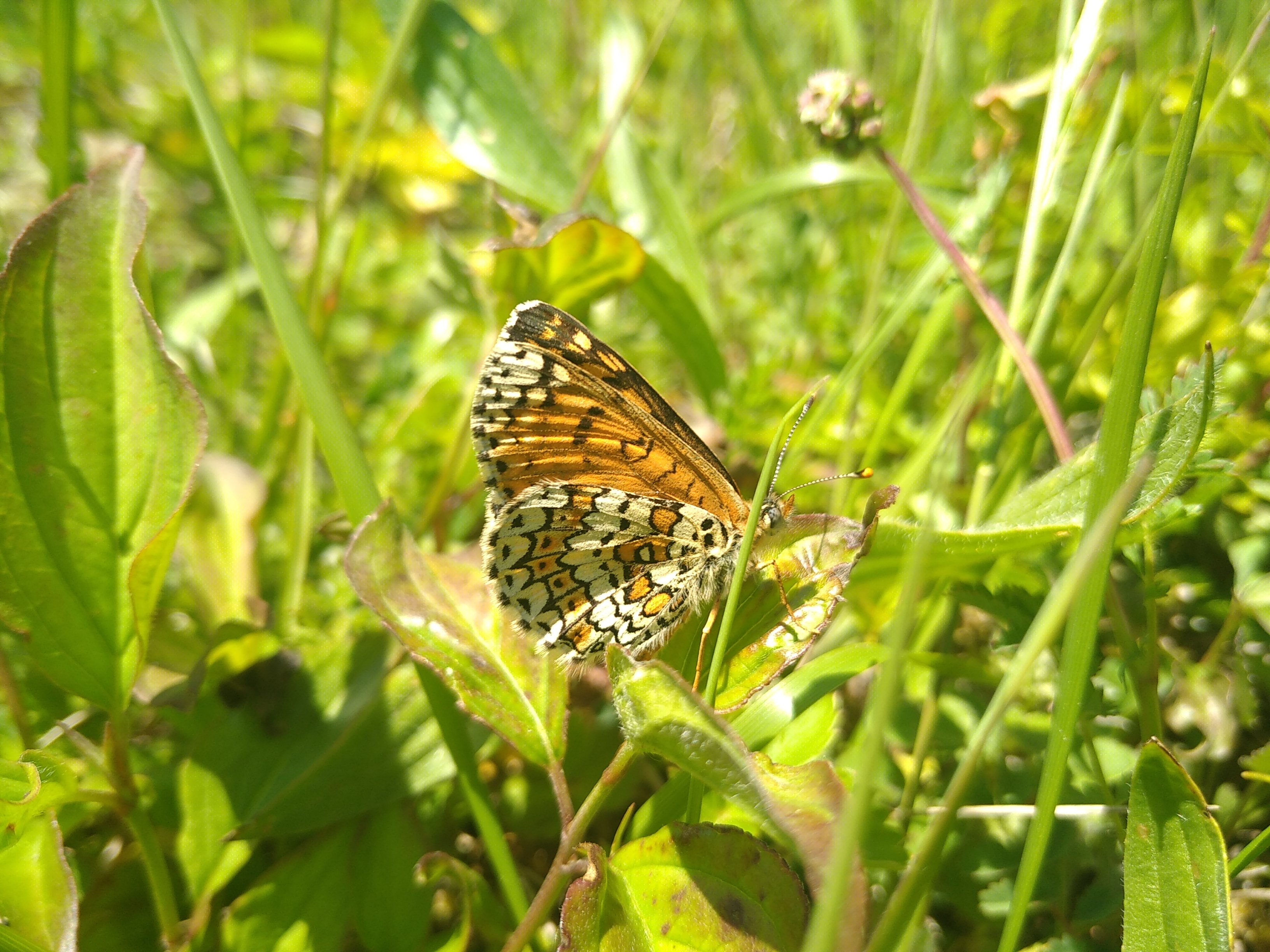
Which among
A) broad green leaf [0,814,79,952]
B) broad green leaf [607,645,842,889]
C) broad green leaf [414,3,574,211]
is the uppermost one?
broad green leaf [414,3,574,211]

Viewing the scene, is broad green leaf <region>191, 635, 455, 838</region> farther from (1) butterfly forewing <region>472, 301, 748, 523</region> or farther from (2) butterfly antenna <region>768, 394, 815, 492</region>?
(2) butterfly antenna <region>768, 394, 815, 492</region>

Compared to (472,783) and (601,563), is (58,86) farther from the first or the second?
(472,783)

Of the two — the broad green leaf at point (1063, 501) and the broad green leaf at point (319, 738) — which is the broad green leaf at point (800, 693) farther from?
the broad green leaf at point (319, 738)

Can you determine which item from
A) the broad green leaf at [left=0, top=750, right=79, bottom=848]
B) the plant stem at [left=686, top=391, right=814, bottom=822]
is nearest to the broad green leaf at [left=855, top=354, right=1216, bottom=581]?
the plant stem at [left=686, top=391, right=814, bottom=822]

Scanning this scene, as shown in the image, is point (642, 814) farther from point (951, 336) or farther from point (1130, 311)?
point (951, 336)

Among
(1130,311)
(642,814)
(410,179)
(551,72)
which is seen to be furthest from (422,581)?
(551,72)

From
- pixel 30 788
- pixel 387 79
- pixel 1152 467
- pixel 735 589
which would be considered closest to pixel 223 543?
pixel 30 788
